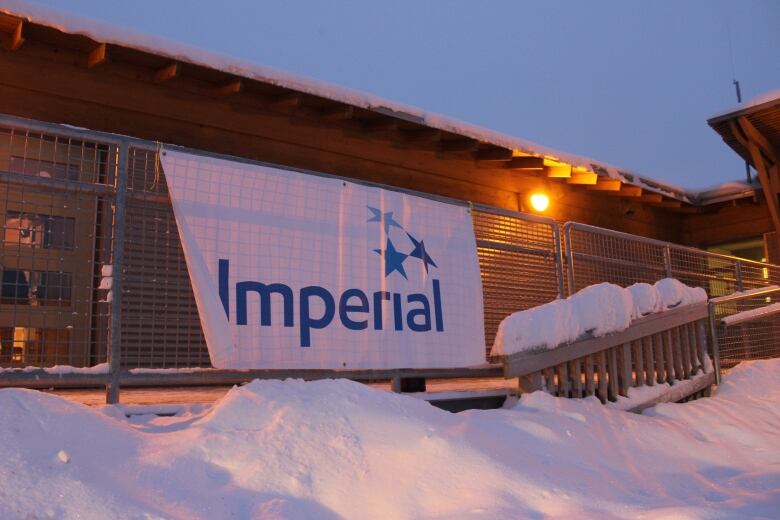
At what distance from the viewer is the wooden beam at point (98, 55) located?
6.48m

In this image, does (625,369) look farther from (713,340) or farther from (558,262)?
(713,340)

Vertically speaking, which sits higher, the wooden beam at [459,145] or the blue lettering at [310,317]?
the wooden beam at [459,145]

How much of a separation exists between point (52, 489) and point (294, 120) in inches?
240

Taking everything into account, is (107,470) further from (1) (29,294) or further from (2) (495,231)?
(2) (495,231)

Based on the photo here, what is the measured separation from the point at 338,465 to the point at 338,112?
5.37m

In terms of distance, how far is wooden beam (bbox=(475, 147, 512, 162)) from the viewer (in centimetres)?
980

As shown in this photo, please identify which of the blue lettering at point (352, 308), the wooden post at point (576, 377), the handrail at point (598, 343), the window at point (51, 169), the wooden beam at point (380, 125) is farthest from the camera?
the wooden beam at point (380, 125)

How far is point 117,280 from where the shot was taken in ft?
13.4

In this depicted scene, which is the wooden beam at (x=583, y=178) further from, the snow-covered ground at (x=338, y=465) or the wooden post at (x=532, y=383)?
the snow-covered ground at (x=338, y=465)

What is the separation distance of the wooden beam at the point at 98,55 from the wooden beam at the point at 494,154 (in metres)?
5.11

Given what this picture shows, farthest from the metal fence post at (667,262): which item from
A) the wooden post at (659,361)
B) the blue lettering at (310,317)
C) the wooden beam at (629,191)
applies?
the blue lettering at (310,317)

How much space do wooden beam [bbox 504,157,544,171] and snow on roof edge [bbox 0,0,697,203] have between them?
0.83 feet

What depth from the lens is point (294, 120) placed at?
838cm

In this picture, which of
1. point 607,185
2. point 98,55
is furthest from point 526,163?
point 98,55
